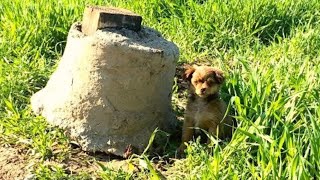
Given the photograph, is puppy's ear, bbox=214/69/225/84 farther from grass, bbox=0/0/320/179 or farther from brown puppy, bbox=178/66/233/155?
grass, bbox=0/0/320/179

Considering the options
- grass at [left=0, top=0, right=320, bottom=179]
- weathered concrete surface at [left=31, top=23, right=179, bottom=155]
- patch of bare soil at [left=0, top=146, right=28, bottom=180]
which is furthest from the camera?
weathered concrete surface at [left=31, top=23, right=179, bottom=155]

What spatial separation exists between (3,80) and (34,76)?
29 centimetres

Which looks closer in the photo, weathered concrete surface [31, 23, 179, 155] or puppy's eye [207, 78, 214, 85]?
puppy's eye [207, 78, 214, 85]

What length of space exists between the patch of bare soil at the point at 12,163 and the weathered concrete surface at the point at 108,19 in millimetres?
956

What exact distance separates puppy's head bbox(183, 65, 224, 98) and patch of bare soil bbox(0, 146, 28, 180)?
3.99ft

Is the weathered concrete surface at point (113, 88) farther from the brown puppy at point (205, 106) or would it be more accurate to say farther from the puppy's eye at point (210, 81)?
the puppy's eye at point (210, 81)

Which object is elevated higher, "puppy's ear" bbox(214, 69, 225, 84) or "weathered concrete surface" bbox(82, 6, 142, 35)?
"weathered concrete surface" bbox(82, 6, 142, 35)

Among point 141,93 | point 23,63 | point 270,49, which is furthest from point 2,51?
point 270,49

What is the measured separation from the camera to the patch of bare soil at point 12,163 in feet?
12.8

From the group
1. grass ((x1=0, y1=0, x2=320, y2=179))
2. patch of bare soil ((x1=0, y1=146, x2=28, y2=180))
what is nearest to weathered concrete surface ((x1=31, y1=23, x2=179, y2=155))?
grass ((x1=0, y1=0, x2=320, y2=179))

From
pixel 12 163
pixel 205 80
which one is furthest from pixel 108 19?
pixel 12 163

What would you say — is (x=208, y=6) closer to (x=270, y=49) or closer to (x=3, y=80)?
(x=270, y=49)

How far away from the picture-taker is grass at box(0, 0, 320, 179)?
3.49m

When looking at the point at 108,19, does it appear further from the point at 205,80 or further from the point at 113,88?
the point at 205,80
